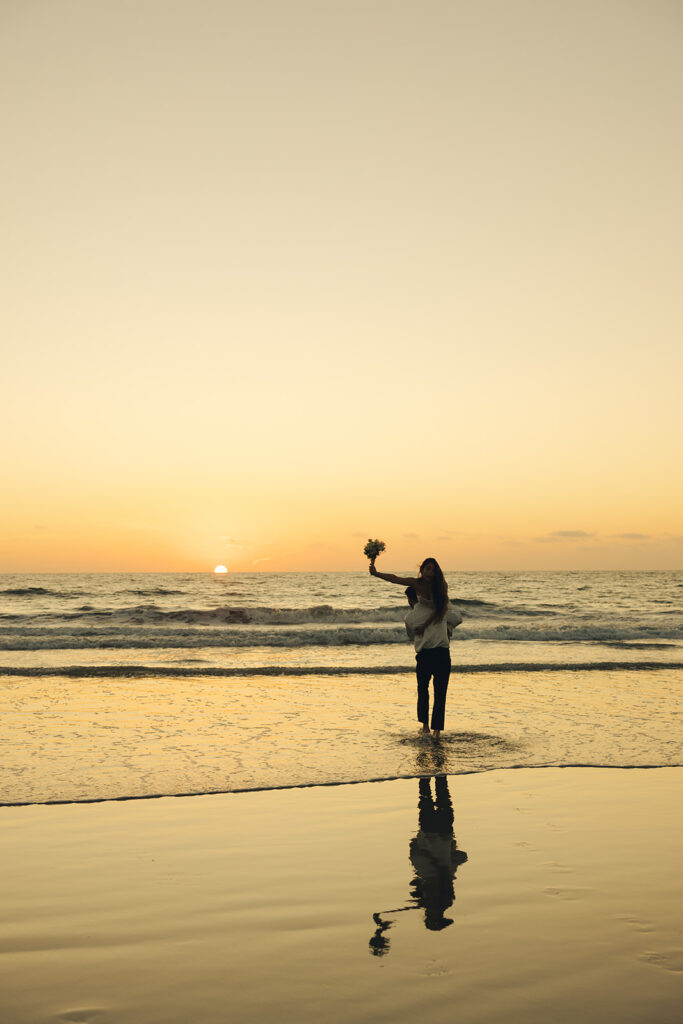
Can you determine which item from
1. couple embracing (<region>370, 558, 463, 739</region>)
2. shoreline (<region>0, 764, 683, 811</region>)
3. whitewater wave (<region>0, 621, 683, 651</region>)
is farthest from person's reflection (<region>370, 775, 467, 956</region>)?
whitewater wave (<region>0, 621, 683, 651</region>)

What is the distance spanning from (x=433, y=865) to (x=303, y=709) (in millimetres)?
7328

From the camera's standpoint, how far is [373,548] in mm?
9125

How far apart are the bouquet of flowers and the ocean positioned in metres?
2.28

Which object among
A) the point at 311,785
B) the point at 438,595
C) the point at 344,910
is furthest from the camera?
the point at 438,595

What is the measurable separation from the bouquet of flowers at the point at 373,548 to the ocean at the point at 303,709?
7.48 ft

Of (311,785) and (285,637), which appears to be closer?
(311,785)

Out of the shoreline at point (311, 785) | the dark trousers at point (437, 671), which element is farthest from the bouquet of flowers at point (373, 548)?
the shoreline at point (311, 785)

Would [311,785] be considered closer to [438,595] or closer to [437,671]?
[437,671]

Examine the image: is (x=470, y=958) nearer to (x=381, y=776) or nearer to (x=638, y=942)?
(x=638, y=942)

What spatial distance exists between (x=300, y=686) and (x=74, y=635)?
16.2 meters

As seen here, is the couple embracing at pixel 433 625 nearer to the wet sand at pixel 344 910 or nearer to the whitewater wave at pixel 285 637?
the wet sand at pixel 344 910

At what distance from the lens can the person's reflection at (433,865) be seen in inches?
166

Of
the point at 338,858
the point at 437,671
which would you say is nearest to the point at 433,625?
the point at 437,671

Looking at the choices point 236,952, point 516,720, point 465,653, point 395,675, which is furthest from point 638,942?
point 465,653
